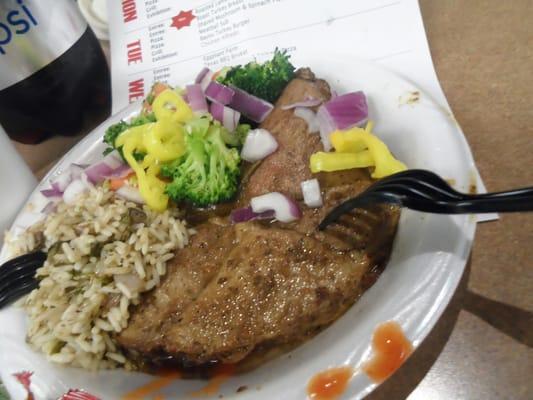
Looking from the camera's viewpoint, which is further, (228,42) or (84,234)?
(228,42)

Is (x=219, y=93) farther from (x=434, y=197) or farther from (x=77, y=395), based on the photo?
(x=77, y=395)

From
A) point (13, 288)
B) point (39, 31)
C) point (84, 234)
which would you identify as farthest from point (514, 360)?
point (39, 31)

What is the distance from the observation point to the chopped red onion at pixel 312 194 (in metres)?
1.36

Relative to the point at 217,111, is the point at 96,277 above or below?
below

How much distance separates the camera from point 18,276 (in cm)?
150

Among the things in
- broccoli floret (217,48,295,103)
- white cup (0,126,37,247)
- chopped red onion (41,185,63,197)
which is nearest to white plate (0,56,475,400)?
broccoli floret (217,48,295,103)

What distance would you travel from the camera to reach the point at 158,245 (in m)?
1.41

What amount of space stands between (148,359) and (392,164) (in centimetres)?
96

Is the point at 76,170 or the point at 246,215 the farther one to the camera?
the point at 76,170

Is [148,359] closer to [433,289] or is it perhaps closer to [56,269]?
[56,269]

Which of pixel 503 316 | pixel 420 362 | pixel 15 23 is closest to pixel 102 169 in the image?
pixel 15 23

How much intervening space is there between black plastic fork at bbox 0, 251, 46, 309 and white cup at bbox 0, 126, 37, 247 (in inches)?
19.3

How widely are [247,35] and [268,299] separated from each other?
1.52 m

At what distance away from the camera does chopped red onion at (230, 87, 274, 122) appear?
5.73 feet
